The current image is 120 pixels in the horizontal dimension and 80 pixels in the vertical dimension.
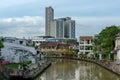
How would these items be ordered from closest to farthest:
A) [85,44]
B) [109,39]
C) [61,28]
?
1. [109,39]
2. [85,44]
3. [61,28]

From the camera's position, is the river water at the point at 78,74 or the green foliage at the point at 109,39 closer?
the river water at the point at 78,74

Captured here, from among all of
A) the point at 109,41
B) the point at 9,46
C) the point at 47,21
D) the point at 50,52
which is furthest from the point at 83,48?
the point at 47,21

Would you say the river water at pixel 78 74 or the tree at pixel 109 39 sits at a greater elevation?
the tree at pixel 109 39

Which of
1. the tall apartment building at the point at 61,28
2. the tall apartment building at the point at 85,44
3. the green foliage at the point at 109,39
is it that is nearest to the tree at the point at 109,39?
the green foliage at the point at 109,39

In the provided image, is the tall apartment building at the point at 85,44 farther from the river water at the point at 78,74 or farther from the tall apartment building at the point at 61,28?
the tall apartment building at the point at 61,28

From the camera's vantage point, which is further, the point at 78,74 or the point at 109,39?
the point at 109,39

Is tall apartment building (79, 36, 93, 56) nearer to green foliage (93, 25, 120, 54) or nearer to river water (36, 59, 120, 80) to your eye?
green foliage (93, 25, 120, 54)

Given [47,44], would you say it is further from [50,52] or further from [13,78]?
[13,78]

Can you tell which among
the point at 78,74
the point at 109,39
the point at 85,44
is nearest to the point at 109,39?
the point at 109,39

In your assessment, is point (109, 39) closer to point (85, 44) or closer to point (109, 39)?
point (109, 39)

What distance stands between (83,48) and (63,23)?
3757 inches

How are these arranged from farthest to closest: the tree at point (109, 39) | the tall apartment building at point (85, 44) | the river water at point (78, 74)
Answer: the tall apartment building at point (85, 44) → the tree at point (109, 39) → the river water at point (78, 74)

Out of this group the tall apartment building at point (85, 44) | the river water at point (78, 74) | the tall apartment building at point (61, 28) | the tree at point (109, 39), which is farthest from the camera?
the tall apartment building at point (61, 28)

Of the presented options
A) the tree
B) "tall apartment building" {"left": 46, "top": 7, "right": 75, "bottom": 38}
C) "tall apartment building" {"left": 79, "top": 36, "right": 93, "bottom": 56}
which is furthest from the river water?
"tall apartment building" {"left": 46, "top": 7, "right": 75, "bottom": 38}
